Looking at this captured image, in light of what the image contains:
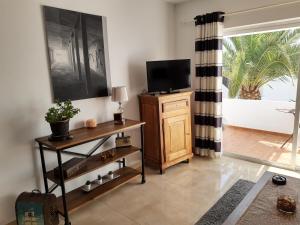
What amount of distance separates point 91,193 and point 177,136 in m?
1.40

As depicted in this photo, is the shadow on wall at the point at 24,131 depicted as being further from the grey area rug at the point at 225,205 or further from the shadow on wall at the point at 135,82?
the grey area rug at the point at 225,205

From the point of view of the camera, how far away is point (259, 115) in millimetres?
4398

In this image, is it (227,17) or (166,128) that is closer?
(166,128)

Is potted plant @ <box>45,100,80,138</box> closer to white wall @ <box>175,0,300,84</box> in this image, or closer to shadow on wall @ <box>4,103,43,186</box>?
shadow on wall @ <box>4,103,43,186</box>

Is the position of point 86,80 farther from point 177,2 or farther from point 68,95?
point 177,2

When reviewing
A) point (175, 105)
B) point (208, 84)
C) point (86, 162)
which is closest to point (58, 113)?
point (86, 162)

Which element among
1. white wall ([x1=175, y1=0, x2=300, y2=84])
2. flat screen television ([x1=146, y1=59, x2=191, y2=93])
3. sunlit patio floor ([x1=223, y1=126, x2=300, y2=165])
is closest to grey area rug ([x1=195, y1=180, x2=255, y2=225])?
sunlit patio floor ([x1=223, y1=126, x2=300, y2=165])

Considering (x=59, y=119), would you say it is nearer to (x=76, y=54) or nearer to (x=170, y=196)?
(x=76, y=54)

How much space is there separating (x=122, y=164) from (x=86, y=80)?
4.06ft

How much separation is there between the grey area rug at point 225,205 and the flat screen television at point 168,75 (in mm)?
1495

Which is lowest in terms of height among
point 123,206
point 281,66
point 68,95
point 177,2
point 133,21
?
point 123,206

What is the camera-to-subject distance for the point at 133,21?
3.02m

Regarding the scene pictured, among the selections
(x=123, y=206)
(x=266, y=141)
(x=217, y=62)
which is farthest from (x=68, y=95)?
(x=266, y=141)

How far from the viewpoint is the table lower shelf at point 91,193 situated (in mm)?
2197
